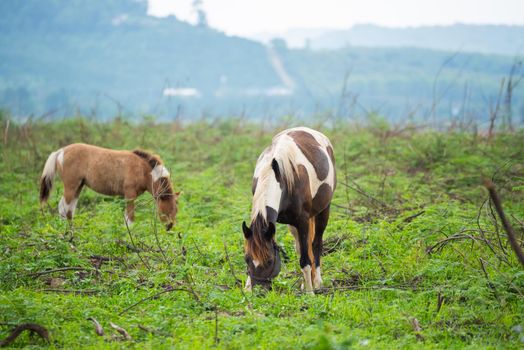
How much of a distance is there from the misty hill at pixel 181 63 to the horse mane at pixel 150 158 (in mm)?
58830

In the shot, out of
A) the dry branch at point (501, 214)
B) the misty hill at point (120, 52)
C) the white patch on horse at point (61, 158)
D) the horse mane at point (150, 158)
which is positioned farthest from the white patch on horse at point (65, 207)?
the misty hill at point (120, 52)

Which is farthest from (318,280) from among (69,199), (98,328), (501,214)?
(69,199)

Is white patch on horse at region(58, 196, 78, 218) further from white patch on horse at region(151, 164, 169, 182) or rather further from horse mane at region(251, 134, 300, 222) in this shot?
horse mane at region(251, 134, 300, 222)

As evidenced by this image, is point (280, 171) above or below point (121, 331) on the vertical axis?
above

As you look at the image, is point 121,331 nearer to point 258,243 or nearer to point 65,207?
point 258,243

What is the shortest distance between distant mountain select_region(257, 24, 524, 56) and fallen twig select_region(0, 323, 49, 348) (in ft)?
317

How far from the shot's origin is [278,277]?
6691 mm

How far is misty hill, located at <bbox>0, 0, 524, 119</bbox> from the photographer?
229 ft

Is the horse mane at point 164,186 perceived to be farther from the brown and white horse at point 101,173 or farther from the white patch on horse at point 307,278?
the white patch on horse at point 307,278

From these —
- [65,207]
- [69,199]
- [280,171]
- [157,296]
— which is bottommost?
[65,207]

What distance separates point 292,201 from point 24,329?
9.46ft

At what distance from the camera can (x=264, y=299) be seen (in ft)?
18.4

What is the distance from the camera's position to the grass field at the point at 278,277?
4902 mm

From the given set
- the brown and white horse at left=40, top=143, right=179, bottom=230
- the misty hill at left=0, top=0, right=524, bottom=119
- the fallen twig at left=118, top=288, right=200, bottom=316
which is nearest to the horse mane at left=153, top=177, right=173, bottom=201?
the brown and white horse at left=40, top=143, right=179, bottom=230
